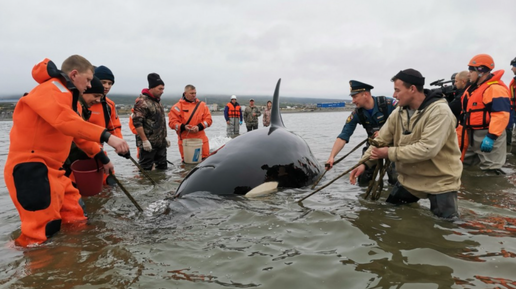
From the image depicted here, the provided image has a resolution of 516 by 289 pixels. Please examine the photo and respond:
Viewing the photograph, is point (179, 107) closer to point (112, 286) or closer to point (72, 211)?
point (72, 211)

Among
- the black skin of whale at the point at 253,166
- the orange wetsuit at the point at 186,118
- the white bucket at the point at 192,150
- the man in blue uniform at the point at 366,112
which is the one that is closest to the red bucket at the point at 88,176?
the black skin of whale at the point at 253,166

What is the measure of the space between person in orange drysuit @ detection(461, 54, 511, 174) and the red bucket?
8.15 metres

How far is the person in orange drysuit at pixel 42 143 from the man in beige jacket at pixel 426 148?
371cm

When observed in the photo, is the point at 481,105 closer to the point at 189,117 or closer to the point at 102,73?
the point at 189,117

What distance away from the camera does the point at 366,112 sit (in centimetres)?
722

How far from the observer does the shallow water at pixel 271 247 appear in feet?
9.66

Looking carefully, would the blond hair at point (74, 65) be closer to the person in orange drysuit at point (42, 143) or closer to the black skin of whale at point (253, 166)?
the person in orange drysuit at point (42, 143)

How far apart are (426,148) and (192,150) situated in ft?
23.6

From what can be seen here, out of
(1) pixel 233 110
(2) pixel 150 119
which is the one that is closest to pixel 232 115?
(1) pixel 233 110

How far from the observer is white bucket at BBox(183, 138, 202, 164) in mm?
10016

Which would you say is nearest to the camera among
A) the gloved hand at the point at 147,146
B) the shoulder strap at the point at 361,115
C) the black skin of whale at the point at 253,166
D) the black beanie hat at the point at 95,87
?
the black beanie hat at the point at 95,87

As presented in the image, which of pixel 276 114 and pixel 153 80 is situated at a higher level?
pixel 153 80

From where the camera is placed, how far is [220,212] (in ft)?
15.4

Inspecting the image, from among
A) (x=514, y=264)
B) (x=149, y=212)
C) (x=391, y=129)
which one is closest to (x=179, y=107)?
(x=149, y=212)
